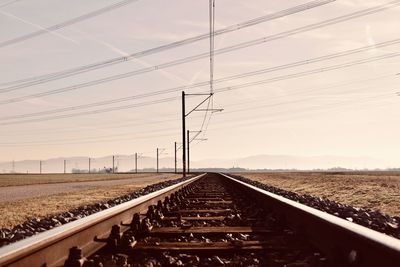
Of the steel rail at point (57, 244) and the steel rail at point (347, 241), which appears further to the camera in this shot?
the steel rail at point (57, 244)

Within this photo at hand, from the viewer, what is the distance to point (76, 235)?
11.6 feet

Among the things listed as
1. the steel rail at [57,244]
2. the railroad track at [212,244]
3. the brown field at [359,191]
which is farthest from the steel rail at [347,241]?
the brown field at [359,191]

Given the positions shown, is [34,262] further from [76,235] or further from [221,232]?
[221,232]

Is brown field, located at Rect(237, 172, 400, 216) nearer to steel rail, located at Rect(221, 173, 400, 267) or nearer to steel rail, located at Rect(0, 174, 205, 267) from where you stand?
steel rail, located at Rect(221, 173, 400, 267)

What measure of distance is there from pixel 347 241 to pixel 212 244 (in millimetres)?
1376

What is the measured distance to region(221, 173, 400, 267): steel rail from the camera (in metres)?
2.33

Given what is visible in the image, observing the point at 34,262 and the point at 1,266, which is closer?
the point at 1,266

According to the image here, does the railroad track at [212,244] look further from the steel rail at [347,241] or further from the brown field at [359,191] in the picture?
the brown field at [359,191]

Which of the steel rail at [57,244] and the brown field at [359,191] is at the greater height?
the steel rail at [57,244]

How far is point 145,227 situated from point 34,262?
2.43 m

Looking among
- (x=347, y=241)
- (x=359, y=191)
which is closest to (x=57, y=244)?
(x=347, y=241)

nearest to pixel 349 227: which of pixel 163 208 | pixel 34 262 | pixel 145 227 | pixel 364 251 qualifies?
pixel 364 251

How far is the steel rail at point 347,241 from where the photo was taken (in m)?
2.33

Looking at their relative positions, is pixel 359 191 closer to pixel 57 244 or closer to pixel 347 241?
pixel 347 241
